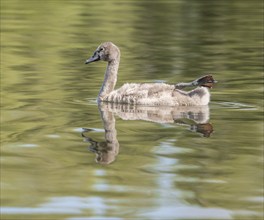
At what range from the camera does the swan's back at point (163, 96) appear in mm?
14812

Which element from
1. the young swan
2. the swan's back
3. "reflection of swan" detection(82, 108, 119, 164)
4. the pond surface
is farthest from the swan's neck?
"reflection of swan" detection(82, 108, 119, 164)

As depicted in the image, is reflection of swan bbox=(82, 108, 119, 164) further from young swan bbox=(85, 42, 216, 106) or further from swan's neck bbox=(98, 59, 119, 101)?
swan's neck bbox=(98, 59, 119, 101)

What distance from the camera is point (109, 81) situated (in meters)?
16.1

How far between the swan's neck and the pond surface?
23 cm

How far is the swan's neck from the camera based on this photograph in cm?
1567

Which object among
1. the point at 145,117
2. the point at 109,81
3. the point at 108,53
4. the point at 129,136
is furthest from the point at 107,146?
the point at 108,53

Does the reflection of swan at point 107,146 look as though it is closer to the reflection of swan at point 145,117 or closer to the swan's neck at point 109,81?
the reflection of swan at point 145,117

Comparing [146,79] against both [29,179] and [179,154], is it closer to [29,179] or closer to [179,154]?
[179,154]

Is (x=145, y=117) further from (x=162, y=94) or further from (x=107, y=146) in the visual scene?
(x=107, y=146)

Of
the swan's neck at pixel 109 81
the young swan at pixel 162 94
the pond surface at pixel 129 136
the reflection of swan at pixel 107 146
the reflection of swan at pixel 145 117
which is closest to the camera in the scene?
the pond surface at pixel 129 136

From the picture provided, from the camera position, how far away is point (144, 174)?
10.4 m

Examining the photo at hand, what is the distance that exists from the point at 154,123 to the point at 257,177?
3538 millimetres

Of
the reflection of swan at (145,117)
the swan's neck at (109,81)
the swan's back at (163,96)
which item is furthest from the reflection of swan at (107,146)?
the swan's neck at (109,81)

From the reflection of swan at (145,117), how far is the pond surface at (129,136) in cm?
1
